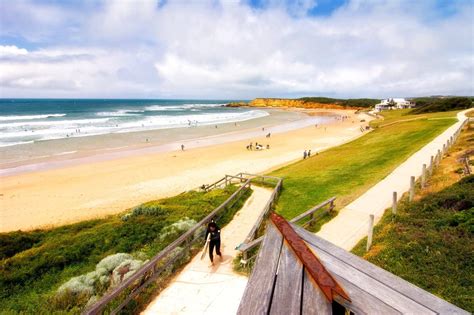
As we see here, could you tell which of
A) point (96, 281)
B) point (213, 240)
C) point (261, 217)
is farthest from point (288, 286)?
point (261, 217)

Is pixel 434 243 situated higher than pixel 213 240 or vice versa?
pixel 434 243

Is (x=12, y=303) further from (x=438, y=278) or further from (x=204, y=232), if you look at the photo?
(x=438, y=278)

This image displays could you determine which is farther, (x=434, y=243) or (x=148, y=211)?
(x=148, y=211)

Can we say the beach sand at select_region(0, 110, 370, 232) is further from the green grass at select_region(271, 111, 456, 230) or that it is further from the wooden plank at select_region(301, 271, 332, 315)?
the wooden plank at select_region(301, 271, 332, 315)

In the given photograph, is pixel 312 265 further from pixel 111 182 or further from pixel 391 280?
pixel 111 182

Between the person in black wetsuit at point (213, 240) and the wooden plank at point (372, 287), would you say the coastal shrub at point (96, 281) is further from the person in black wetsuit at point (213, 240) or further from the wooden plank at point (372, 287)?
the wooden plank at point (372, 287)

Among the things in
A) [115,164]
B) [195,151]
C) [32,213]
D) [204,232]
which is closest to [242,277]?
[204,232]

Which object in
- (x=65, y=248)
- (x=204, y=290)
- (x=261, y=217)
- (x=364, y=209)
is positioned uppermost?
(x=261, y=217)
